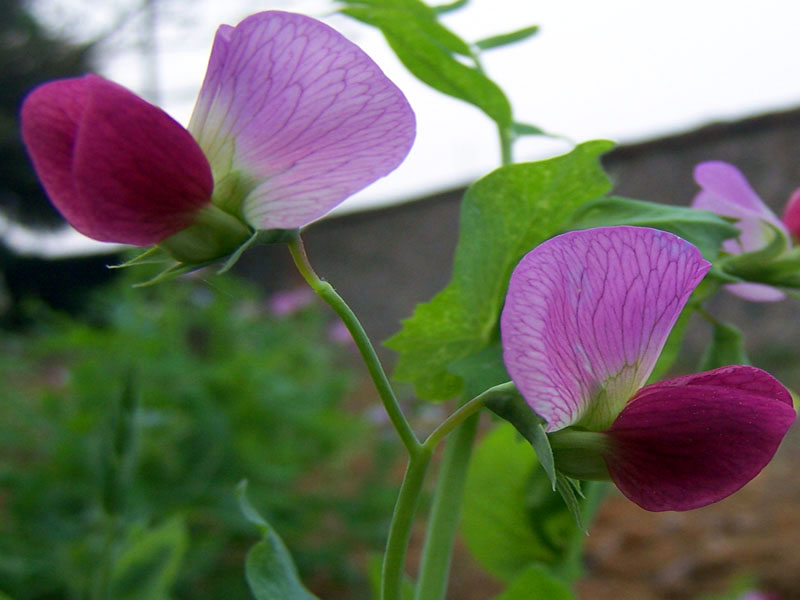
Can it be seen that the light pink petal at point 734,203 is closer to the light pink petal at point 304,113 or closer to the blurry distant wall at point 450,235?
the light pink petal at point 304,113

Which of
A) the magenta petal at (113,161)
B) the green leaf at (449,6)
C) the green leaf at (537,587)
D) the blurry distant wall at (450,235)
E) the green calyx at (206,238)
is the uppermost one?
the green leaf at (449,6)

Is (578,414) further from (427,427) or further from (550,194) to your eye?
(427,427)

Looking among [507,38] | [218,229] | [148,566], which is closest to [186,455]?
[148,566]

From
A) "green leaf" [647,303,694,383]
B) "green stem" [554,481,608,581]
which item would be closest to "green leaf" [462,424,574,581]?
"green stem" [554,481,608,581]

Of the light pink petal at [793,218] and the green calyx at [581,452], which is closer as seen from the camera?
the green calyx at [581,452]

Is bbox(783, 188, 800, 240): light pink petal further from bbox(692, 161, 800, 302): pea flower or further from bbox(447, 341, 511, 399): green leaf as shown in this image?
bbox(447, 341, 511, 399): green leaf

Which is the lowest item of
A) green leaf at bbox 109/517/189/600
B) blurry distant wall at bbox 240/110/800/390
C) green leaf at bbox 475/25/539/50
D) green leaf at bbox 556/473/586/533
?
blurry distant wall at bbox 240/110/800/390

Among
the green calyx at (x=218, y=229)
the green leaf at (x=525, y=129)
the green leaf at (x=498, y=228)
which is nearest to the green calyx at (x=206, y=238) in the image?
the green calyx at (x=218, y=229)
